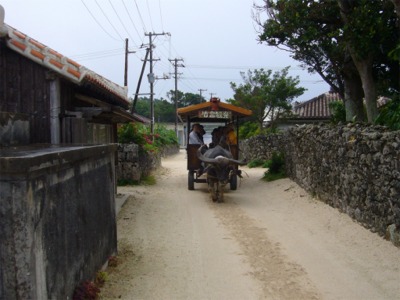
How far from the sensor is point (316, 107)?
26016 millimetres

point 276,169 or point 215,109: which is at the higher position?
point 215,109

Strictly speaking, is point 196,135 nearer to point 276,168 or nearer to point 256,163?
point 276,168

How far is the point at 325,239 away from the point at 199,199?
4711mm

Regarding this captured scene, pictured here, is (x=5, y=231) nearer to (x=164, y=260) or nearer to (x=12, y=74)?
(x=164, y=260)

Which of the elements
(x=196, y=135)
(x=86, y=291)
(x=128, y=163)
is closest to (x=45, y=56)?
(x=86, y=291)

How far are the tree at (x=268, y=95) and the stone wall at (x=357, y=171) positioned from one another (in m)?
14.7

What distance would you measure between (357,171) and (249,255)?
255cm

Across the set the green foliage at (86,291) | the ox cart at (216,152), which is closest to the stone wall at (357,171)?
the ox cart at (216,152)

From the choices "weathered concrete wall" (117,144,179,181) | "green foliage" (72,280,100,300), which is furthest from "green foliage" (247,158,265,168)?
"green foliage" (72,280,100,300)

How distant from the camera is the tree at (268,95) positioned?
25.9m

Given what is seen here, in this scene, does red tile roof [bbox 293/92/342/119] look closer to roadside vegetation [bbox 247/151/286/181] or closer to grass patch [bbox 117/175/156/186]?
roadside vegetation [bbox 247/151/286/181]

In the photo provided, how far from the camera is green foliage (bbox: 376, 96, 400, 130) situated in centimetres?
745

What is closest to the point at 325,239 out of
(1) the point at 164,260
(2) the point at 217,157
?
(1) the point at 164,260

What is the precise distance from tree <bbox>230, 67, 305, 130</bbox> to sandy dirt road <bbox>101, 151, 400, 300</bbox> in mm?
16733
